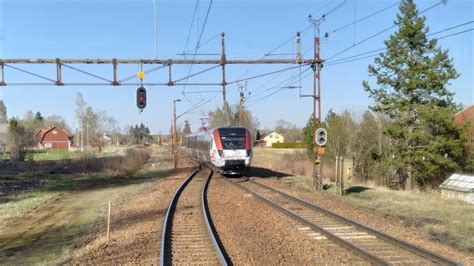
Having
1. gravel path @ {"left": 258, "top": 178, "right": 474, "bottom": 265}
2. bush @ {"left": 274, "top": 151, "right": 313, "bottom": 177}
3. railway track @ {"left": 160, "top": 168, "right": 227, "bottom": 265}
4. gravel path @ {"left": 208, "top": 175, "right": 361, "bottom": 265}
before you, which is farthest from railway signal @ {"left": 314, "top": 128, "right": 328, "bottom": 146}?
bush @ {"left": 274, "top": 151, "right": 313, "bottom": 177}

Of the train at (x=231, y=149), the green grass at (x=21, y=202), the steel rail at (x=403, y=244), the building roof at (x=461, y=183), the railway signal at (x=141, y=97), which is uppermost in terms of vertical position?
the railway signal at (x=141, y=97)


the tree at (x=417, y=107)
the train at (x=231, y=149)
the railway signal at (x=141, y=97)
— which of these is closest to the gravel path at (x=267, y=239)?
the railway signal at (x=141, y=97)

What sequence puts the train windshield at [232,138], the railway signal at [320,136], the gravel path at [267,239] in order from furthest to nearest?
the train windshield at [232,138]
the railway signal at [320,136]
the gravel path at [267,239]

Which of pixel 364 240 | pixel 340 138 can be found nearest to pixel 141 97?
pixel 364 240

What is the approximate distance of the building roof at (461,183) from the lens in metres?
17.1

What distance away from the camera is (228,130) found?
27.6 metres

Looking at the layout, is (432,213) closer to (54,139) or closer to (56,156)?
(56,156)

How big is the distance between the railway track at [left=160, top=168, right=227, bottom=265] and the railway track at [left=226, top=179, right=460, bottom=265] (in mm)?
2457

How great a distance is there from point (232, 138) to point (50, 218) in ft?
39.4

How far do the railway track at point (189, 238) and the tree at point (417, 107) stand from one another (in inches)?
791

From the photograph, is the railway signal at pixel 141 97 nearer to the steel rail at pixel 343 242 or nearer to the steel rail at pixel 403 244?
the steel rail at pixel 343 242

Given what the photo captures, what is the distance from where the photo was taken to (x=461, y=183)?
17.8 m

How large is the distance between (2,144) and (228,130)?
4583 cm

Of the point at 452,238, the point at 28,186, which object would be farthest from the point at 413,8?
the point at 28,186
